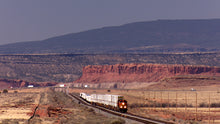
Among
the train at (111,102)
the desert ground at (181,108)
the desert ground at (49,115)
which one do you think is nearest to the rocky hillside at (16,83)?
the desert ground at (181,108)

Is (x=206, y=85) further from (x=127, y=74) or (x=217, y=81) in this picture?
(x=127, y=74)

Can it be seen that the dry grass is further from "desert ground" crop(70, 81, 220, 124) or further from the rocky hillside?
the rocky hillside

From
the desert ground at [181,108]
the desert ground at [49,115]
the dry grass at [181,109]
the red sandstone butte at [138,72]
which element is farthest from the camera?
the red sandstone butte at [138,72]

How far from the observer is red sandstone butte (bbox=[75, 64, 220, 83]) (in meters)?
152

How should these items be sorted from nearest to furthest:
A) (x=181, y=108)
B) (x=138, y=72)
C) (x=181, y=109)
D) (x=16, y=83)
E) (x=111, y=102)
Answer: (x=111, y=102) → (x=181, y=109) → (x=181, y=108) → (x=138, y=72) → (x=16, y=83)

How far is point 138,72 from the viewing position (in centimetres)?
17300

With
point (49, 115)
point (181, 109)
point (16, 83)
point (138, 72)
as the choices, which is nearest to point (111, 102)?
point (181, 109)

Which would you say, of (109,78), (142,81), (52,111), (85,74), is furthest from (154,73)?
(52,111)

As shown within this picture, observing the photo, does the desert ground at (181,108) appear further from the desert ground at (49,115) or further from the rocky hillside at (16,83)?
the rocky hillside at (16,83)

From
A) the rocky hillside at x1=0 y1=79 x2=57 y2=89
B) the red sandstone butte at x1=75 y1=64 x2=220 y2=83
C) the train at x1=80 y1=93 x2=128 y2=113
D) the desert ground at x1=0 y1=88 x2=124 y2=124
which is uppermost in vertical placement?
the red sandstone butte at x1=75 y1=64 x2=220 y2=83

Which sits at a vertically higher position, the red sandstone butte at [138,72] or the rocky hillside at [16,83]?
the red sandstone butte at [138,72]

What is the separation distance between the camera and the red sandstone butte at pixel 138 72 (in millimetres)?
152500

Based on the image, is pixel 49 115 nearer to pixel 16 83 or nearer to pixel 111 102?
pixel 111 102

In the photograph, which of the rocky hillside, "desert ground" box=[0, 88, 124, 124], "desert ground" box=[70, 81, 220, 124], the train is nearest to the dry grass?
"desert ground" box=[70, 81, 220, 124]
